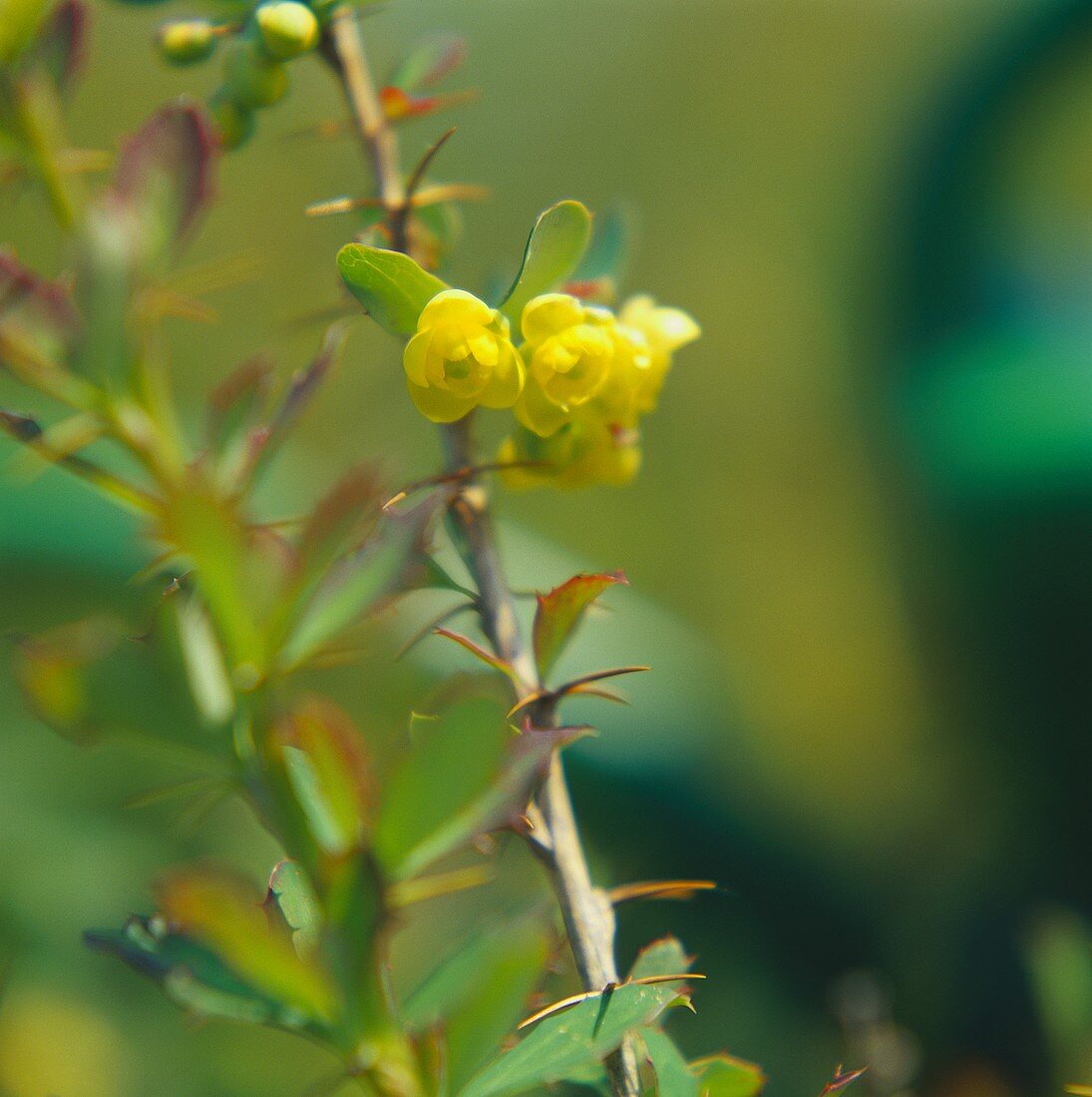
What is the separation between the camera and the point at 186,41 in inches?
12.8

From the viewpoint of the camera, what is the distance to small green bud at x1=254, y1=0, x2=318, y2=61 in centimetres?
26

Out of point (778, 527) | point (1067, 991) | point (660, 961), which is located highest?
point (660, 961)

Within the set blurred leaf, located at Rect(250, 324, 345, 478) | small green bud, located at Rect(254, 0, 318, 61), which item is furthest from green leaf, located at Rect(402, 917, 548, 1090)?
small green bud, located at Rect(254, 0, 318, 61)

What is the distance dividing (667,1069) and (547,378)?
0.49 feet

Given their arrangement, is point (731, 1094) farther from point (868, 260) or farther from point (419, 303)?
point (868, 260)

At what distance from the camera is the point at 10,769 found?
88cm

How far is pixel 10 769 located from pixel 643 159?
7.47 ft

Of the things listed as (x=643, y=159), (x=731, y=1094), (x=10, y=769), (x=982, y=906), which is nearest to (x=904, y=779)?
(x=982, y=906)

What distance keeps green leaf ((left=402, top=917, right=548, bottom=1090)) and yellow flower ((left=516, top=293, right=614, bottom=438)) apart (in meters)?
0.12

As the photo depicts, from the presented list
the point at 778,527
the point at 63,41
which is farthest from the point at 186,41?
the point at 778,527

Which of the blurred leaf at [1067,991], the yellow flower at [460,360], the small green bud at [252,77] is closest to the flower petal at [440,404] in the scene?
the yellow flower at [460,360]

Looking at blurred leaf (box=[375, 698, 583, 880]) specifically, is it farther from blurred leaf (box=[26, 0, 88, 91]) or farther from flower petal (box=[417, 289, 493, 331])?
blurred leaf (box=[26, 0, 88, 91])

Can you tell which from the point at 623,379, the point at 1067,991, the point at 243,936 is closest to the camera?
the point at 243,936

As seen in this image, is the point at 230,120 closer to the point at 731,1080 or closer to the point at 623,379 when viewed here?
the point at 623,379
